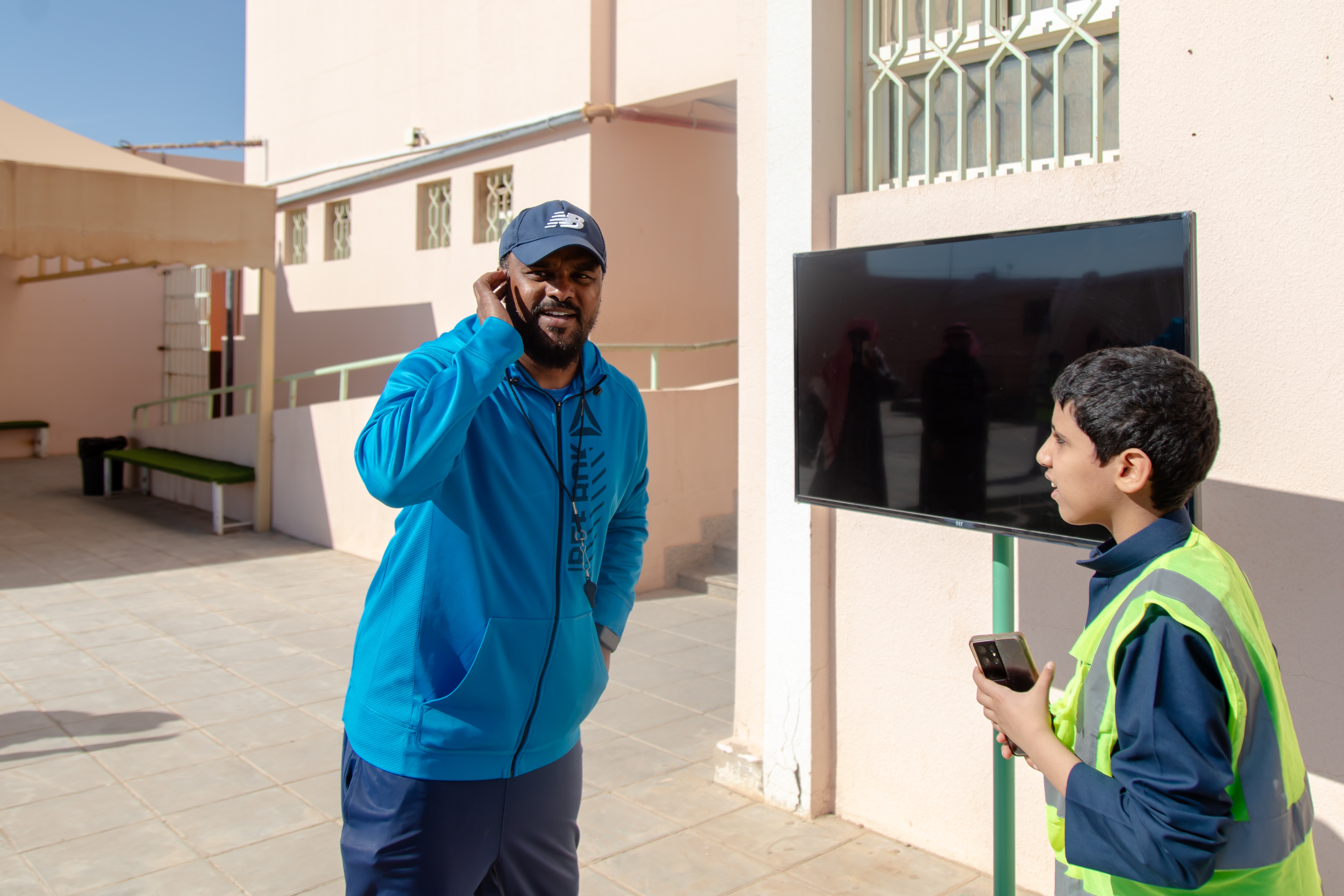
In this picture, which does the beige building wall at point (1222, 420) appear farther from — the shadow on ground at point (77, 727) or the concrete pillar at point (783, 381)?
the shadow on ground at point (77, 727)

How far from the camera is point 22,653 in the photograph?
247 inches

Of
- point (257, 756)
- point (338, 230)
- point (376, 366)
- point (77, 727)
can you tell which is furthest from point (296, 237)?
point (257, 756)

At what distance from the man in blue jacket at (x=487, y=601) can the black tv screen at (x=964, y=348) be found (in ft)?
3.74

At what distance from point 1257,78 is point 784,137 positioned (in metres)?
1.62

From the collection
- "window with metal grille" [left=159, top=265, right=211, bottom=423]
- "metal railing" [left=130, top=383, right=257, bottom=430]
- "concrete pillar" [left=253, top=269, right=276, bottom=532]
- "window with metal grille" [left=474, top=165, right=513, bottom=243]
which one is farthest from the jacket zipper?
"window with metal grille" [left=159, top=265, right=211, bottom=423]

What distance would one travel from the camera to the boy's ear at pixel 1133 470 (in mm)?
1531

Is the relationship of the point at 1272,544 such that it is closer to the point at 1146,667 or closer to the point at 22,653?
the point at 1146,667

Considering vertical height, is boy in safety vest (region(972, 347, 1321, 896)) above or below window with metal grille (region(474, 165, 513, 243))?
below

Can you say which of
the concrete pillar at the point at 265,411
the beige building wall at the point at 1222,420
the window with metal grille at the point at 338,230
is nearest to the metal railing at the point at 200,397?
the concrete pillar at the point at 265,411

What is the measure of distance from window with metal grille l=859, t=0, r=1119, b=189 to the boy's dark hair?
189cm

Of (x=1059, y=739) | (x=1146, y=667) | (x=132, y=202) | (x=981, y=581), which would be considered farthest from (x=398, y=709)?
(x=132, y=202)

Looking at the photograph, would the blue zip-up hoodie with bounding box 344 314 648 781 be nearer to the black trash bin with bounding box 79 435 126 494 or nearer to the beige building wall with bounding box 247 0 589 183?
the beige building wall with bounding box 247 0 589 183

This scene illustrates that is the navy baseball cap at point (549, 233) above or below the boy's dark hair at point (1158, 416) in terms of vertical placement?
above

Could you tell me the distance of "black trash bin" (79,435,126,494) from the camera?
12.7m
